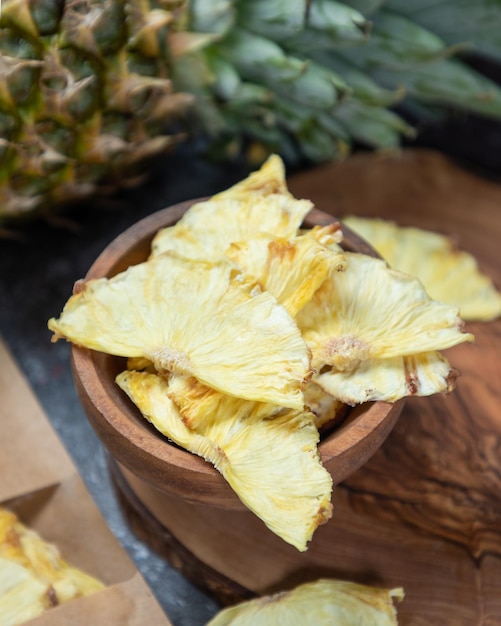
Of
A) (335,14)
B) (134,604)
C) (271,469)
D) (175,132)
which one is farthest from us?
(175,132)

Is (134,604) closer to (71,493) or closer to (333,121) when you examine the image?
(71,493)

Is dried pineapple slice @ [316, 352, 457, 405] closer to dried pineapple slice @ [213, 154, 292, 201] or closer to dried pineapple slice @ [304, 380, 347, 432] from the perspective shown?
dried pineapple slice @ [304, 380, 347, 432]

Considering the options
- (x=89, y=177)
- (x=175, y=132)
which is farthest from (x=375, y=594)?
(x=175, y=132)

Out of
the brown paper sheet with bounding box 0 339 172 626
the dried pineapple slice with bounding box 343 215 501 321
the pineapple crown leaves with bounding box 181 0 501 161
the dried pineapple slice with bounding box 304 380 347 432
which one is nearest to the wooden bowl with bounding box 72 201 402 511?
the dried pineapple slice with bounding box 304 380 347 432

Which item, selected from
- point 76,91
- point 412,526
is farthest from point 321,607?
point 76,91

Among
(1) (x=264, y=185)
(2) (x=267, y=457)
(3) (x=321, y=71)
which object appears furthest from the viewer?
(3) (x=321, y=71)

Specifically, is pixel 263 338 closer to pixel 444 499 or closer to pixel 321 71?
pixel 444 499

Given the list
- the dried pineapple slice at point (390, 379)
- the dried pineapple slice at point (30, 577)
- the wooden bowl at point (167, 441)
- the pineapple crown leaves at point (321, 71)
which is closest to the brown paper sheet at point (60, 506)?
the dried pineapple slice at point (30, 577)
